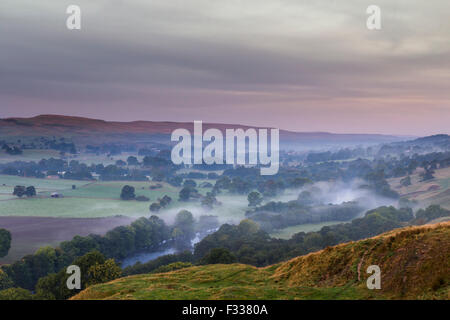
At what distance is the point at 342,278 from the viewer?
27.3 meters

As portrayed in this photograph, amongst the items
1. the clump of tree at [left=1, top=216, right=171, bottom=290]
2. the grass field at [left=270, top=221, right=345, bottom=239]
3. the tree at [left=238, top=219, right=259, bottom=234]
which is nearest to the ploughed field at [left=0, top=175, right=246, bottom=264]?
the clump of tree at [left=1, top=216, right=171, bottom=290]

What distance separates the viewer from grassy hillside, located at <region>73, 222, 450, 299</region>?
2244cm

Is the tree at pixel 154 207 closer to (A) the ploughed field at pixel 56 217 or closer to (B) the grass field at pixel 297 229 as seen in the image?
(A) the ploughed field at pixel 56 217

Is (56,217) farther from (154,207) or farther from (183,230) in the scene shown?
(183,230)

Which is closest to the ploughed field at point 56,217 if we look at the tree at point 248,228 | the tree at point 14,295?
the tree at point 248,228

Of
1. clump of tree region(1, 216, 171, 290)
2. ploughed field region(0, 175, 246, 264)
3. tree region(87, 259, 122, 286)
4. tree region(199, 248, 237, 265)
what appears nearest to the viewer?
tree region(87, 259, 122, 286)

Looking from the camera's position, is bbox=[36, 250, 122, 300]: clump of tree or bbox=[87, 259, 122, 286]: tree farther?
bbox=[87, 259, 122, 286]: tree

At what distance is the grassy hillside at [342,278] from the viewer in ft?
73.6

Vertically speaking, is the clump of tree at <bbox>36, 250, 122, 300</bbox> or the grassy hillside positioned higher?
the grassy hillside

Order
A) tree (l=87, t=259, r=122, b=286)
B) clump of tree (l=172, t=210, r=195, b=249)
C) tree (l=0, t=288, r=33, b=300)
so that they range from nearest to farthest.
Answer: tree (l=0, t=288, r=33, b=300), tree (l=87, t=259, r=122, b=286), clump of tree (l=172, t=210, r=195, b=249)

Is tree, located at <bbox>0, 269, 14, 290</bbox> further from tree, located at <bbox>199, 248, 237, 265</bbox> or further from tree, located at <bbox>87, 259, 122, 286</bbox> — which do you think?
tree, located at <bbox>199, 248, 237, 265</bbox>

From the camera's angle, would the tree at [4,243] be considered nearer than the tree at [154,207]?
Yes

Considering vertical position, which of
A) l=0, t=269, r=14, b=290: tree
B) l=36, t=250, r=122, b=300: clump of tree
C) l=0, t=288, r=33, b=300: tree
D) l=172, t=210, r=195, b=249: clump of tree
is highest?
l=36, t=250, r=122, b=300: clump of tree

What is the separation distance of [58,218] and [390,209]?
145 meters
